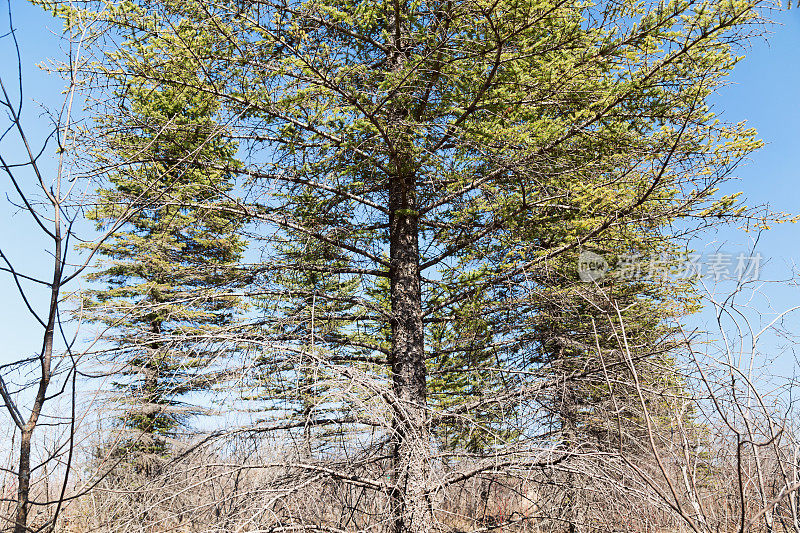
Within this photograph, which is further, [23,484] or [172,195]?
[172,195]

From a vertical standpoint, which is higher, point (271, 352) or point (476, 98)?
point (476, 98)

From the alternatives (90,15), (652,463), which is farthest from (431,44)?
(652,463)

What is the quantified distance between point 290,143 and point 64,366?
476 cm

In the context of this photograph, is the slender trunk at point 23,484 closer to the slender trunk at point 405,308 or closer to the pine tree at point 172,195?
the pine tree at point 172,195

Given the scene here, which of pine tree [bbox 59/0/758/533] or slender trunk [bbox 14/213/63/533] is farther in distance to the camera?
pine tree [bbox 59/0/758/533]

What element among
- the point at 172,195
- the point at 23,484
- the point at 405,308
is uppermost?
the point at 172,195

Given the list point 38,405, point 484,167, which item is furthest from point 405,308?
point 38,405

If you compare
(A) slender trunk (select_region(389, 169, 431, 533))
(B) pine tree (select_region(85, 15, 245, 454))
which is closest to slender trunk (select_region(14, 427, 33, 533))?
(B) pine tree (select_region(85, 15, 245, 454))

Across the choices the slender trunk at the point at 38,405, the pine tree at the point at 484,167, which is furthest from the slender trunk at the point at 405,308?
the slender trunk at the point at 38,405

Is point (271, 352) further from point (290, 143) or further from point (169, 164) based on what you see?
point (169, 164)

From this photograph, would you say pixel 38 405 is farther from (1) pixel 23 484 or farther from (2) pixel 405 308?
(2) pixel 405 308

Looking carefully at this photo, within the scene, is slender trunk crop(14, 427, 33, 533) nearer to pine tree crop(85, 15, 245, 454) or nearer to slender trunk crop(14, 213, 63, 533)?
slender trunk crop(14, 213, 63, 533)

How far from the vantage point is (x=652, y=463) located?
5.82m

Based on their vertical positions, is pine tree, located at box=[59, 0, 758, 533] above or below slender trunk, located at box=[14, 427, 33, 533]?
above
